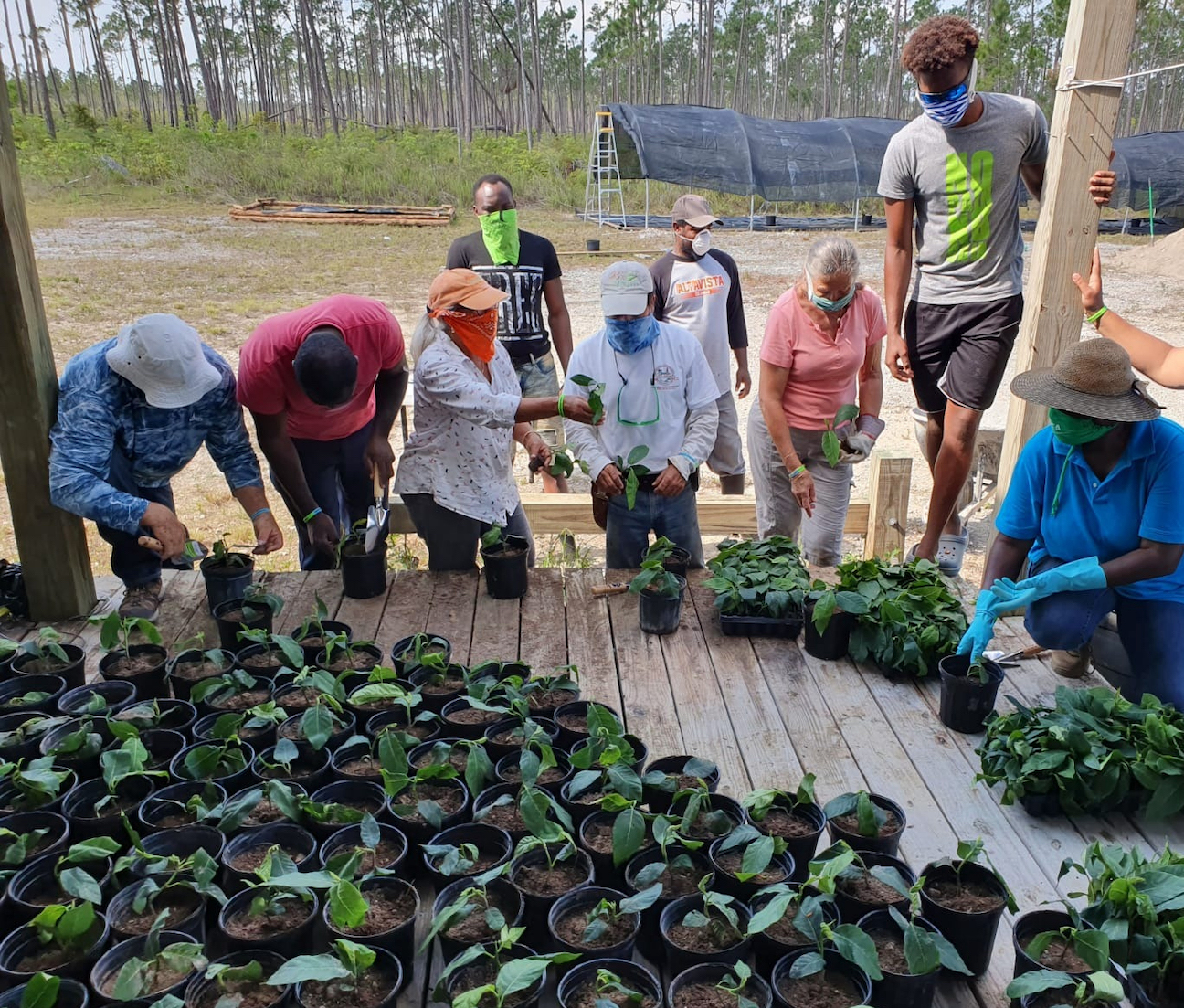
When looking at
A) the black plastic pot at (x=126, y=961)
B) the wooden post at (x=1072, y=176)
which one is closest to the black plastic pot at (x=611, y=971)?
the black plastic pot at (x=126, y=961)

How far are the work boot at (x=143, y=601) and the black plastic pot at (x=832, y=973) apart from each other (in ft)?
8.25

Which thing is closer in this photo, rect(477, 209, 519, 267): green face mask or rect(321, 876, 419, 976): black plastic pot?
rect(321, 876, 419, 976): black plastic pot

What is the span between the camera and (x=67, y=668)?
2803mm

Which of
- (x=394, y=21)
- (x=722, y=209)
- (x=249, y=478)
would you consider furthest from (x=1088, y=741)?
(x=394, y=21)

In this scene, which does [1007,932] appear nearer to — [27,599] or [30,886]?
[30,886]

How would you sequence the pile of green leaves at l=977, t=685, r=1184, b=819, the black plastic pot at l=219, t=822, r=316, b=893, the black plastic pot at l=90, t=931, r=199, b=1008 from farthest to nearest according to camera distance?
the pile of green leaves at l=977, t=685, r=1184, b=819 < the black plastic pot at l=219, t=822, r=316, b=893 < the black plastic pot at l=90, t=931, r=199, b=1008

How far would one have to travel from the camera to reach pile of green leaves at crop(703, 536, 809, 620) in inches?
125

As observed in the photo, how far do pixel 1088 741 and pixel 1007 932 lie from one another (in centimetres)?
56

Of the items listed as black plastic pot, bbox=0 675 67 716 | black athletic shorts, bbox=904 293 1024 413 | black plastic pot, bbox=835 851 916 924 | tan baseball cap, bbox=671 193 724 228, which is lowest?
black plastic pot, bbox=0 675 67 716

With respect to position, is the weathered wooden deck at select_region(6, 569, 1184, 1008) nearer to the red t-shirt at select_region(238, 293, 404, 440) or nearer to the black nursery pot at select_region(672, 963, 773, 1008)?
the black nursery pot at select_region(672, 963, 773, 1008)

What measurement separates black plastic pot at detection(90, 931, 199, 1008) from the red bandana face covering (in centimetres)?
206

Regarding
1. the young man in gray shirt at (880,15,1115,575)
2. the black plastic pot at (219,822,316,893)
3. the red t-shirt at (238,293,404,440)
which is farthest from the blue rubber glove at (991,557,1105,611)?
the red t-shirt at (238,293,404,440)

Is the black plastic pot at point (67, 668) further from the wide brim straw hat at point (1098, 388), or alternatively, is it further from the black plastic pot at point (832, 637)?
the wide brim straw hat at point (1098, 388)

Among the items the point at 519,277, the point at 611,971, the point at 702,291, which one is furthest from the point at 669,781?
the point at 519,277
